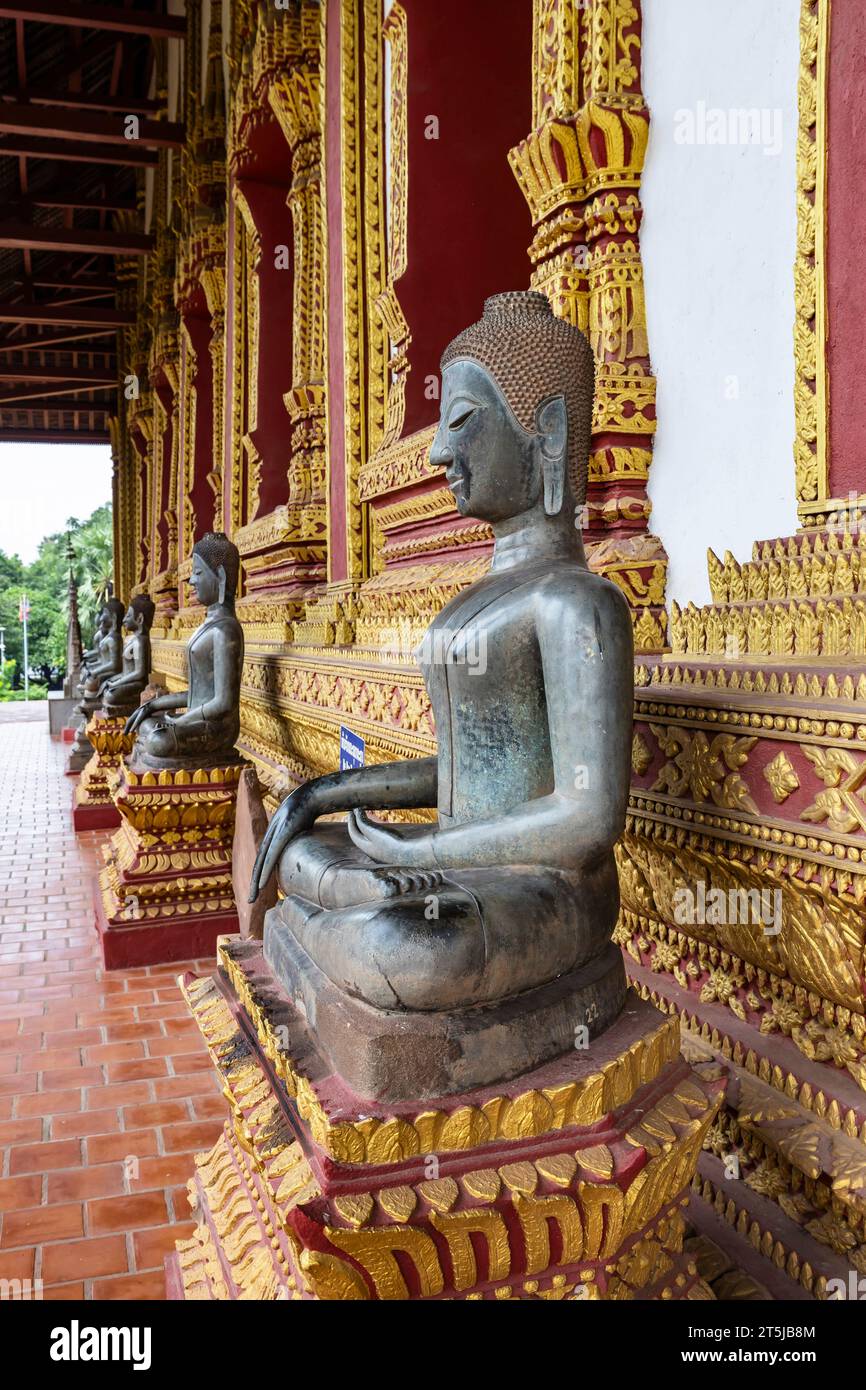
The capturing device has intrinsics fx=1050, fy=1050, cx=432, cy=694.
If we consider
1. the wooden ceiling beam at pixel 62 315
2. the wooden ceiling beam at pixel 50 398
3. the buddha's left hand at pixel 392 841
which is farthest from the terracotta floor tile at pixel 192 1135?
the wooden ceiling beam at pixel 50 398

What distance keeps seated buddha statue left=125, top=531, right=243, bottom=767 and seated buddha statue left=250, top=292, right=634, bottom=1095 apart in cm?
303

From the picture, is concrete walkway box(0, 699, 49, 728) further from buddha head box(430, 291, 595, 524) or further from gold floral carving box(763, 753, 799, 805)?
gold floral carving box(763, 753, 799, 805)

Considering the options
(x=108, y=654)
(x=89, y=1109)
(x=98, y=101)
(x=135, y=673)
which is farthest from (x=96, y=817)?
(x=98, y=101)

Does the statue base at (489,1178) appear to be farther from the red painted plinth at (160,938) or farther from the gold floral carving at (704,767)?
the red painted plinth at (160,938)

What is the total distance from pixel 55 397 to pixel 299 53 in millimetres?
18163

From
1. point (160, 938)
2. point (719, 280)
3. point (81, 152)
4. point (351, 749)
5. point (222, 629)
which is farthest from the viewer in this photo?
point (81, 152)

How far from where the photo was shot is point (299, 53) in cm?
554

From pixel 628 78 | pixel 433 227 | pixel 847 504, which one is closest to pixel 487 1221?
pixel 847 504

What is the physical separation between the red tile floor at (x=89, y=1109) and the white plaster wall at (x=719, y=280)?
189 centimetres

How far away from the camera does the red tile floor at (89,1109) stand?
2.30 metres

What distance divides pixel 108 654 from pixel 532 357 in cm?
926

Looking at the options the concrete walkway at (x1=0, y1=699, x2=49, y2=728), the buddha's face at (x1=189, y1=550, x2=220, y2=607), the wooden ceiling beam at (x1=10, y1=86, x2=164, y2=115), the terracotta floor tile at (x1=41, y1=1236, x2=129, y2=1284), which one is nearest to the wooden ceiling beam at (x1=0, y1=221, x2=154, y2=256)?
the wooden ceiling beam at (x1=10, y1=86, x2=164, y2=115)

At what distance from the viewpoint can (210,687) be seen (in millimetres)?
4820

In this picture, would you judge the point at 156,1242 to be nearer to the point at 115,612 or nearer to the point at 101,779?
the point at 101,779
